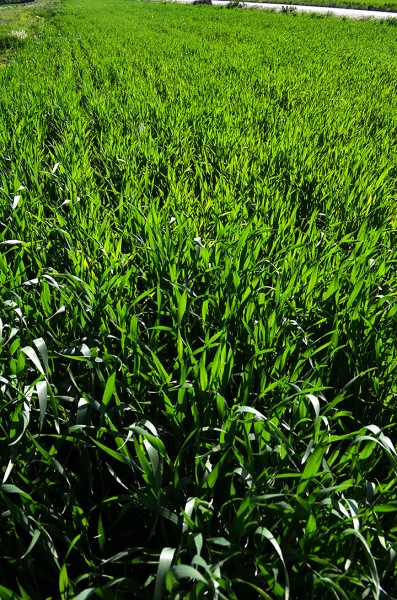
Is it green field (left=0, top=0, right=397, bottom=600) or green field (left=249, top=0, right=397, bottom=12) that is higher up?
green field (left=249, top=0, right=397, bottom=12)

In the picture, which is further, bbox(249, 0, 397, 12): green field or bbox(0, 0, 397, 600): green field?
bbox(249, 0, 397, 12): green field

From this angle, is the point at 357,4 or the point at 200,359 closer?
the point at 200,359

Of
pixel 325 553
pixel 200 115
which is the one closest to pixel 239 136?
pixel 200 115

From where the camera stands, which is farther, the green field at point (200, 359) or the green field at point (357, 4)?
the green field at point (357, 4)

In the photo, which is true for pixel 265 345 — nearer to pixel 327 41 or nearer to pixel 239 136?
pixel 239 136

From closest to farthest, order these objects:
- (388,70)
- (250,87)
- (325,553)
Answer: (325,553)
(250,87)
(388,70)

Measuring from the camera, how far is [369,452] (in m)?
1.04

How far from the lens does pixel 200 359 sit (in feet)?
3.92

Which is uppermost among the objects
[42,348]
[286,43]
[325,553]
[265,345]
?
[286,43]

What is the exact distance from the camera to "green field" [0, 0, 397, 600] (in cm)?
92

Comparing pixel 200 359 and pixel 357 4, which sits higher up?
pixel 357 4

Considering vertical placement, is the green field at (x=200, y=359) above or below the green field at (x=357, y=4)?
below

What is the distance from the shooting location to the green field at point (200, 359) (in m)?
0.92

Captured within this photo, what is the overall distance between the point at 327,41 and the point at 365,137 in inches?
385
